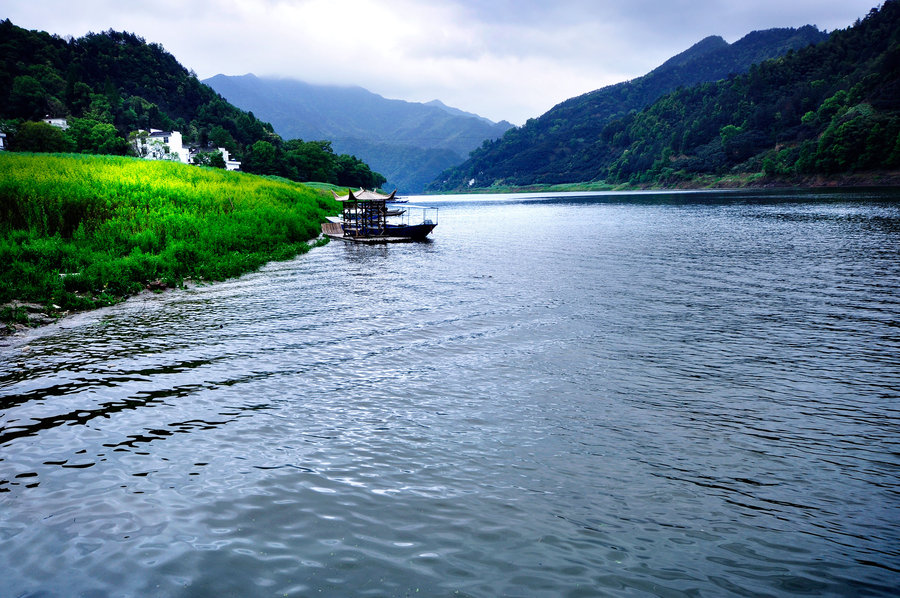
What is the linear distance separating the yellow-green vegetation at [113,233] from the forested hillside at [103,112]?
294ft

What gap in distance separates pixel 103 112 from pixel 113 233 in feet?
484

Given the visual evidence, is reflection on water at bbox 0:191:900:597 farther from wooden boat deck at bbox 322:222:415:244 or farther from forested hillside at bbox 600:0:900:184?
forested hillside at bbox 600:0:900:184

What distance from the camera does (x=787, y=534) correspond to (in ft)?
21.1

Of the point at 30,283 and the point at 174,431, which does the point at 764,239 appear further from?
the point at 30,283

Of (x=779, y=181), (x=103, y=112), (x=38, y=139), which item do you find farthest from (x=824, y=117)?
(x=103, y=112)

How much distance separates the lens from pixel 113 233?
25344 millimetres

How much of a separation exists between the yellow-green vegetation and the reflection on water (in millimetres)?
2809

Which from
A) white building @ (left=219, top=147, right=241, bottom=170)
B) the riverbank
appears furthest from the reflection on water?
white building @ (left=219, top=147, right=241, bottom=170)

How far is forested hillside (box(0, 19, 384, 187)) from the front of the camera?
111812 mm

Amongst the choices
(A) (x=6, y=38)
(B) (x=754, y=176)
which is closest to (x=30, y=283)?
(B) (x=754, y=176)

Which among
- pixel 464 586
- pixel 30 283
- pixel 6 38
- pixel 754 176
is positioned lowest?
pixel 464 586

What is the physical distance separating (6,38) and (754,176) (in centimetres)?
23261

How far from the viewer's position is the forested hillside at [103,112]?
4402 inches

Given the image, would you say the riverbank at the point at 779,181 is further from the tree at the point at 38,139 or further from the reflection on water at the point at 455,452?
the tree at the point at 38,139
